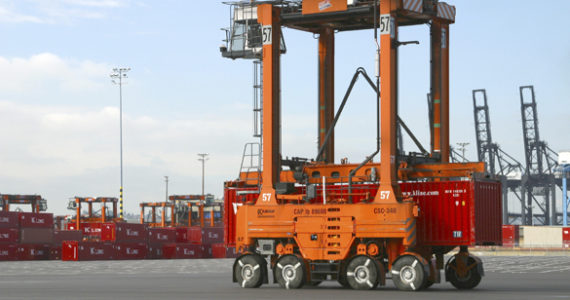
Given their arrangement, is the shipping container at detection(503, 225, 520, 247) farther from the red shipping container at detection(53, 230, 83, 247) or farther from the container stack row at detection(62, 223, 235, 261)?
the red shipping container at detection(53, 230, 83, 247)

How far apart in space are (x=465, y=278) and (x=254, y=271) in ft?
18.3

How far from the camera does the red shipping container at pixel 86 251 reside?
62.0 meters

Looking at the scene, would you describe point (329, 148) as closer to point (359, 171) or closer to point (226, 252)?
point (359, 171)

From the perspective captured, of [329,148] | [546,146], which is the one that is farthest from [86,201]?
[546,146]

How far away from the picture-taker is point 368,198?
2430 cm

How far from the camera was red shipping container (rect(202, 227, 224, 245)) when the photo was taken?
76250 millimetres

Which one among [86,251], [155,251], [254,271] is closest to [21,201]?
[155,251]

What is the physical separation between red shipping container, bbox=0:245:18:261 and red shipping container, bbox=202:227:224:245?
16578 millimetres

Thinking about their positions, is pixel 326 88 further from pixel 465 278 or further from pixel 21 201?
pixel 21 201

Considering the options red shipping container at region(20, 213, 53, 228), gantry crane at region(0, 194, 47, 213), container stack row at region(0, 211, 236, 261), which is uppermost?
gantry crane at region(0, 194, 47, 213)

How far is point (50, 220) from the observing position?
67.2 meters

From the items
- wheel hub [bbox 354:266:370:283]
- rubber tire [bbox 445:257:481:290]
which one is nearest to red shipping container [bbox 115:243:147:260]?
rubber tire [bbox 445:257:481:290]

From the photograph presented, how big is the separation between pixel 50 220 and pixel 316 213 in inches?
1817

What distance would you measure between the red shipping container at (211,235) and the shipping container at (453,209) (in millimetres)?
51768
